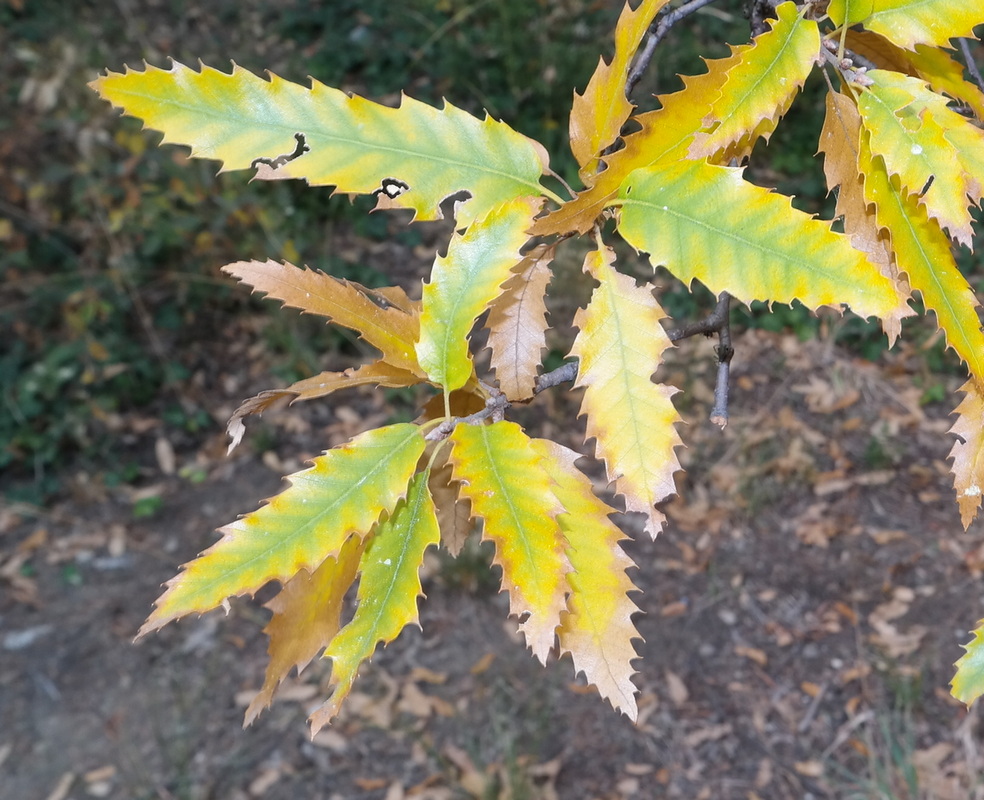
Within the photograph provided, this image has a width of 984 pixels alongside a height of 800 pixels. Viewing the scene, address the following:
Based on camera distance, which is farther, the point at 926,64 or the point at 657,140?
the point at 926,64

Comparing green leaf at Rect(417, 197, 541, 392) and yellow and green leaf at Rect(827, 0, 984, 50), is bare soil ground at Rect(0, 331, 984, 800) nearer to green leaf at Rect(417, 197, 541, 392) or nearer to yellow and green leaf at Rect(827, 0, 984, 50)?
green leaf at Rect(417, 197, 541, 392)

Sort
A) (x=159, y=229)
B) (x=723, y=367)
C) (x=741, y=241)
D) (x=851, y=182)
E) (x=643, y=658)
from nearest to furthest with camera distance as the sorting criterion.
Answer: (x=741, y=241) → (x=851, y=182) → (x=723, y=367) → (x=643, y=658) → (x=159, y=229)

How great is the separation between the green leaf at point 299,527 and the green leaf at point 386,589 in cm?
5

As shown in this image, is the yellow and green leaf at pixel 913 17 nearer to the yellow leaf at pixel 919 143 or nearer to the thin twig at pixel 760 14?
the yellow leaf at pixel 919 143

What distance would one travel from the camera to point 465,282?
60 centimetres

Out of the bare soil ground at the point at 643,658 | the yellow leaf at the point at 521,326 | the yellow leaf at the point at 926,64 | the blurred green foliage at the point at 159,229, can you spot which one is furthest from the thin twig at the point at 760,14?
the blurred green foliage at the point at 159,229

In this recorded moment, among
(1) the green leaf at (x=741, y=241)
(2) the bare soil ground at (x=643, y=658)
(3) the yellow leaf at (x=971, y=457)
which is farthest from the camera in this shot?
(2) the bare soil ground at (x=643, y=658)

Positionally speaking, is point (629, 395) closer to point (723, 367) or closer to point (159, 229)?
point (723, 367)

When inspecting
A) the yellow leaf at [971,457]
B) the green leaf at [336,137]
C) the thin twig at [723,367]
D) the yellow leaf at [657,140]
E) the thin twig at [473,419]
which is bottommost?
the thin twig at [473,419]

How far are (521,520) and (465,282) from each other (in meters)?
0.18

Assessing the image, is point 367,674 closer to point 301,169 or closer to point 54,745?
point 54,745

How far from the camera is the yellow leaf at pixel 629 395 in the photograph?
54 cm

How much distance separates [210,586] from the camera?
0.54 m

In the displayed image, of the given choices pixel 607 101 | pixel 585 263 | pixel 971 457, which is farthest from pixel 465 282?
pixel 971 457
